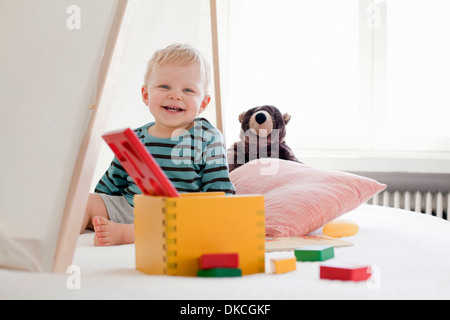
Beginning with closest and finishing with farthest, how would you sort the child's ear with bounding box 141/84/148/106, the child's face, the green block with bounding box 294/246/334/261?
the green block with bounding box 294/246/334/261
the child's face
the child's ear with bounding box 141/84/148/106

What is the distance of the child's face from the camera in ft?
4.41

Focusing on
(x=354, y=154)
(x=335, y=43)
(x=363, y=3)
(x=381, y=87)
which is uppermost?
(x=363, y=3)

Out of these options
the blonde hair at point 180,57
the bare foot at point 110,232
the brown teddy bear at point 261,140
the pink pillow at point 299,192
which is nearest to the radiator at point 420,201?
the brown teddy bear at point 261,140

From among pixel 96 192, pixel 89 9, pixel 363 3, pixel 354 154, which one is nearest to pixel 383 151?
pixel 354 154

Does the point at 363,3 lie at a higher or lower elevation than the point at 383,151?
higher

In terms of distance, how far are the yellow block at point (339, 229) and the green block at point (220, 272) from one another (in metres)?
0.50

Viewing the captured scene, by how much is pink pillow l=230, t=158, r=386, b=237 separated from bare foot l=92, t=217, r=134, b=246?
28 centimetres

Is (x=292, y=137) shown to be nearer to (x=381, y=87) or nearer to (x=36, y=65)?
(x=381, y=87)

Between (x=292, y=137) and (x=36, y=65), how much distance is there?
163 centimetres

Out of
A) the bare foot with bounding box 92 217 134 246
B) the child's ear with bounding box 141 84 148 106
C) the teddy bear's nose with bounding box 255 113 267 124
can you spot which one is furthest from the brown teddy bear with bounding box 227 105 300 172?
the bare foot with bounding box 92 217 134 246

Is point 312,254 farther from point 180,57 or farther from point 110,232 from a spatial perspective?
point 180,57

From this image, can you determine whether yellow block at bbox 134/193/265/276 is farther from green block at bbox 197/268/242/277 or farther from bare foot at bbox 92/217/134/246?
bare foot at bbox 92/217/134/246
